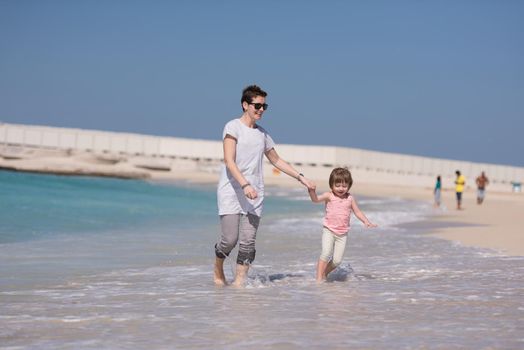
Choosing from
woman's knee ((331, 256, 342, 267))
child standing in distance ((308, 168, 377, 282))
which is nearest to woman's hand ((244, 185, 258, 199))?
child standing in distance ((308, 168, 377, 282))

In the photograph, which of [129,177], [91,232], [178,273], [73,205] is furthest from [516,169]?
[178,273]

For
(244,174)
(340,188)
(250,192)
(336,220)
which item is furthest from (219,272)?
(340,188)

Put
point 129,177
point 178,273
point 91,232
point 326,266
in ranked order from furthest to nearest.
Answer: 1. point 129,177
2. point 91,232
3. point 178,273
4. point 326,266

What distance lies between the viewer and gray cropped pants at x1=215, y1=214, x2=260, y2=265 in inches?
287

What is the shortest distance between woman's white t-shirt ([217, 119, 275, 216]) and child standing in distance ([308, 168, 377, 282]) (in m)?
0.76

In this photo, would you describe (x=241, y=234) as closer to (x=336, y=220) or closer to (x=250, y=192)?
(x=250, y=192)

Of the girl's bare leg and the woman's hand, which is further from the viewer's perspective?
the girl's bare leg


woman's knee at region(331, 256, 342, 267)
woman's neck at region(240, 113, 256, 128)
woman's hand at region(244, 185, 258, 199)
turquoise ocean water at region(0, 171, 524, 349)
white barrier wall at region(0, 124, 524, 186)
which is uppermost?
white barrier wall at region(0, 124, 524, 186)

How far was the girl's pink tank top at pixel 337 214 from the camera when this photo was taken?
7.90 meters

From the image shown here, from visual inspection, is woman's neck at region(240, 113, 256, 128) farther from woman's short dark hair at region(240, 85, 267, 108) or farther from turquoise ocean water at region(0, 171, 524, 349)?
turquoise ocean water at region(0, 171, 524, 349)

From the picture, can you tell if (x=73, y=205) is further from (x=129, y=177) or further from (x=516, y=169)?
(x=516, y=169)

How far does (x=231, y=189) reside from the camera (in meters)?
7.27

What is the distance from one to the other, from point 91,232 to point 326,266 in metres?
7.54

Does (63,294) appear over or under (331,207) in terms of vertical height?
under
